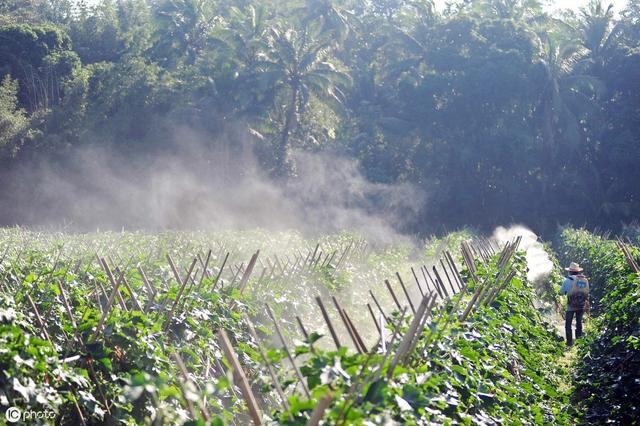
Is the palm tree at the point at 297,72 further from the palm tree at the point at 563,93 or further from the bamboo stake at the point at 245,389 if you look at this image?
the bamboo stake at the point at 245,389

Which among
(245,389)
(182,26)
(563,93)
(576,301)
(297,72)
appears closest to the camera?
(245,389)

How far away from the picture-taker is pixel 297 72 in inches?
1587

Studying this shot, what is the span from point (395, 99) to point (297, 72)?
26.0 ft

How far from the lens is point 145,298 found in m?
8.75

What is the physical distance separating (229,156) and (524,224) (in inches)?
570

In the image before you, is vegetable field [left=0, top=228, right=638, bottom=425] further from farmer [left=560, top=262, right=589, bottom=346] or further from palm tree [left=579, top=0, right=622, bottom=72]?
palm tree [left=579, top=0, right=622, bottom=72]

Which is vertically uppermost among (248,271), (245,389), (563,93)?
(245,389)

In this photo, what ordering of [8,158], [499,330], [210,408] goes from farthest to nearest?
[8,158], [499,330], [210,408]

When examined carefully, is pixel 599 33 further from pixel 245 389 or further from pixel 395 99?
pixel 245 389

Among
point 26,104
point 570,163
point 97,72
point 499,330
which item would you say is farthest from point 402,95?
point 499,330

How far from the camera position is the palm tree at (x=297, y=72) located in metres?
39.9

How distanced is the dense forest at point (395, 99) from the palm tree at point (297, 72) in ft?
0.25

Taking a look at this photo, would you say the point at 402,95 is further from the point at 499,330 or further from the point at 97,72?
the point at 499,330

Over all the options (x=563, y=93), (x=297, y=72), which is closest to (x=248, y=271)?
(x=297, y=72)
